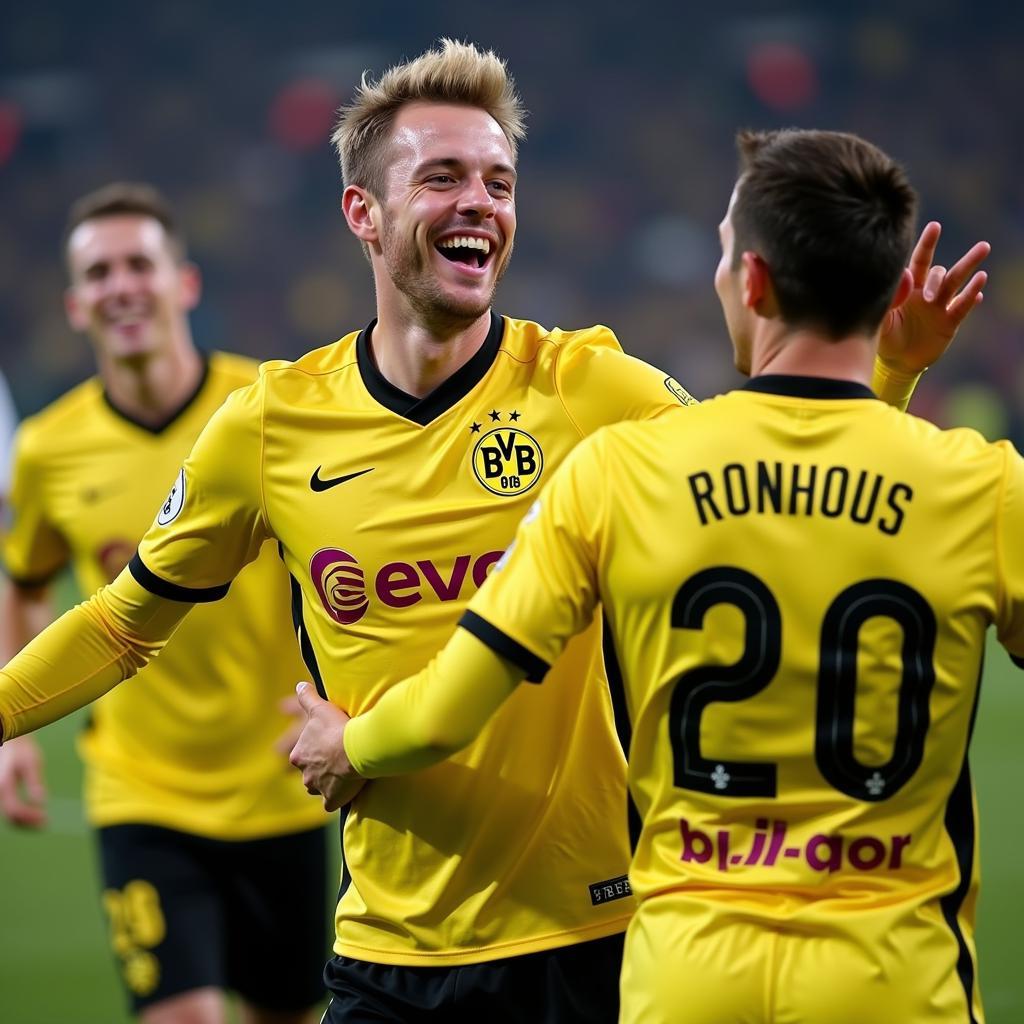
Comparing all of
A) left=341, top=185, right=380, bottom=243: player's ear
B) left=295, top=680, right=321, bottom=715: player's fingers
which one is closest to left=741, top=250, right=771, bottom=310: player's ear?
left=295, top=680, right=321, bottom=715: player's fingers

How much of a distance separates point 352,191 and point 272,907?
2369 mm

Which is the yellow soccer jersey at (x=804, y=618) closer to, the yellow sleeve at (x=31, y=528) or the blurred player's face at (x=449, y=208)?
the blurred player's face at (x=449, y=208)

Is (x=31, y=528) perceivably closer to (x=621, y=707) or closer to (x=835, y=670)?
(x=621, y=707)

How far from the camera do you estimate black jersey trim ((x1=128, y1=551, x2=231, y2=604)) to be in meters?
3.51

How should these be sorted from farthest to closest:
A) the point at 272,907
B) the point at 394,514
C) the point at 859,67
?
the point at 859,67 → the point at 272,907 → the point at 394,514

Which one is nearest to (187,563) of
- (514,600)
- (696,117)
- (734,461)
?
(514,600)

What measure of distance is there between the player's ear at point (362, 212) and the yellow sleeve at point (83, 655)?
913mm

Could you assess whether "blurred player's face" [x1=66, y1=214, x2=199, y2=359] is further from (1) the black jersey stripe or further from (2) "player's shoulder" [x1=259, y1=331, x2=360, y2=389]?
(1) the black jersey stripe

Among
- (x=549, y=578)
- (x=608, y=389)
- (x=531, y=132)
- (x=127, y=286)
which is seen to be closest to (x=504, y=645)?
(x=549, y=578)

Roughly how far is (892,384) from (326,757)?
4.19 feet

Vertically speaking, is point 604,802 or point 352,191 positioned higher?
point 352,191

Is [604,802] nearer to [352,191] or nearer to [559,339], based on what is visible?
[559,339]

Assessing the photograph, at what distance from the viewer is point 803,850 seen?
8.24 feet

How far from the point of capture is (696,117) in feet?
77.5
